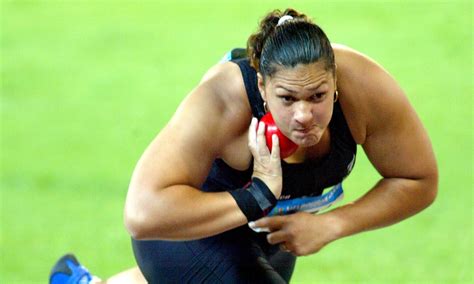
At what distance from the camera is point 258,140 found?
11.7ft

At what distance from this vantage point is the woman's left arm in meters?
3.69

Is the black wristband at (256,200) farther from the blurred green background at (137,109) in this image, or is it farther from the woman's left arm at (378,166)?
the blurred green background at (137,109)

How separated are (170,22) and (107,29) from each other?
0.50m

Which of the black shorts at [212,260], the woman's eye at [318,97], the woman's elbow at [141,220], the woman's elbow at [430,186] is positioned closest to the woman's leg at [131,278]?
the black shorts at [212,260]

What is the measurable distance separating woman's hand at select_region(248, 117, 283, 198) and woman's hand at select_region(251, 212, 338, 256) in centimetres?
19

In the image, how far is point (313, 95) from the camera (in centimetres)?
345

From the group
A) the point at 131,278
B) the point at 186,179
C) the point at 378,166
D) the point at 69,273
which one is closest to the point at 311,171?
the point at 378,166

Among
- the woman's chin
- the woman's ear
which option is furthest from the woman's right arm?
the woman's chin

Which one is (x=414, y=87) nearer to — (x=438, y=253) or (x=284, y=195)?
(x=438, y=253)

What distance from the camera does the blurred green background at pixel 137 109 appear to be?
5711 millimetres

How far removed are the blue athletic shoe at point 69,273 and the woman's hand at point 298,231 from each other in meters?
1.18

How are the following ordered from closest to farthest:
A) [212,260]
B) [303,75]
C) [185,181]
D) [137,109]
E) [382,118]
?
[303,75] → [185,181] → [382,118] → [212,260] → [137,109]

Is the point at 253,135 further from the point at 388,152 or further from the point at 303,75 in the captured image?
the point at 388,152

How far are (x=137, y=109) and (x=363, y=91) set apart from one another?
4092 millimetres
